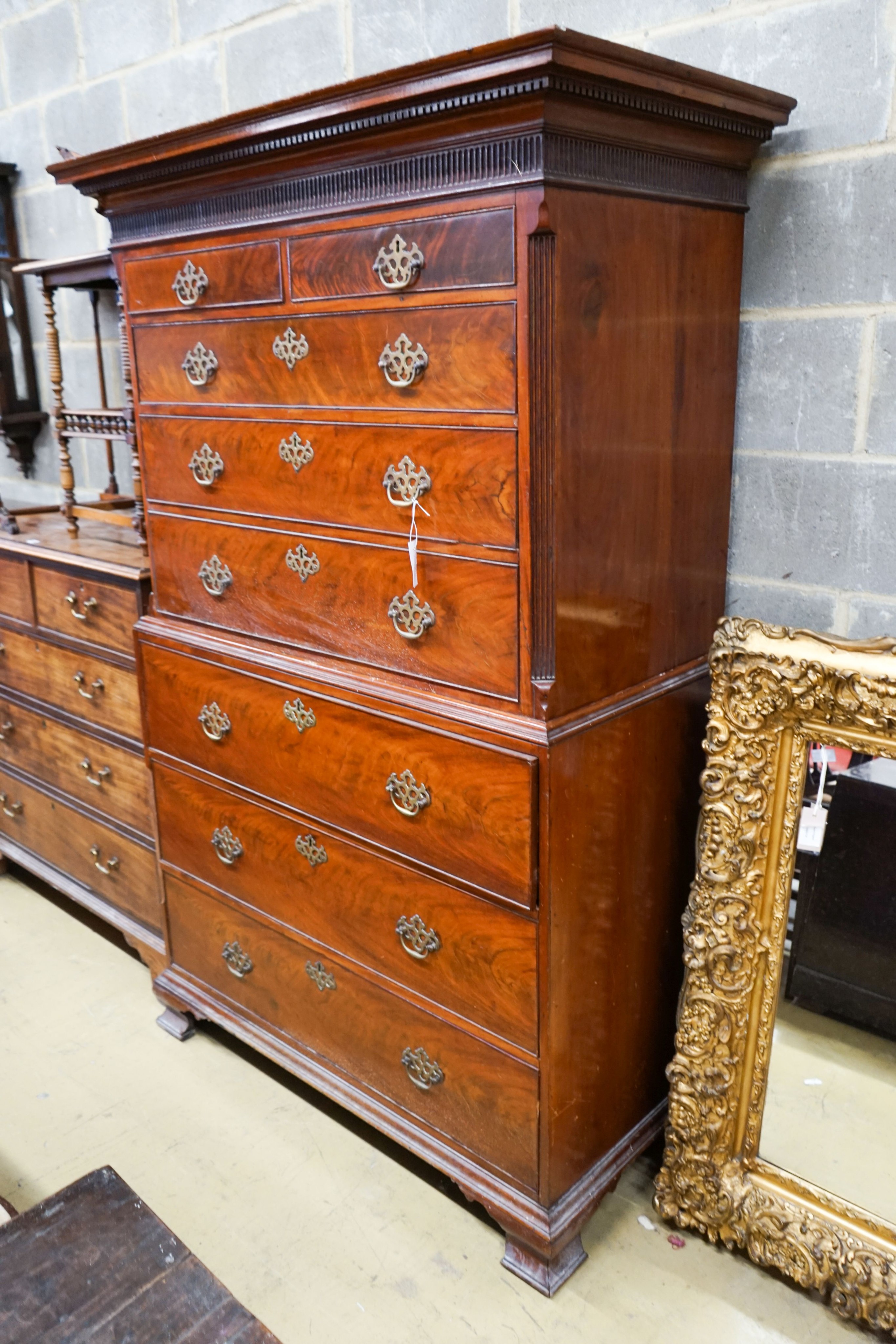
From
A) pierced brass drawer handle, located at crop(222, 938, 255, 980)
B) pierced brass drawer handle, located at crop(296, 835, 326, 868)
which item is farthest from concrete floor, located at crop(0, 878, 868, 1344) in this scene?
pierced brass drawer handle, located at crop(296, 835, 326, 868)

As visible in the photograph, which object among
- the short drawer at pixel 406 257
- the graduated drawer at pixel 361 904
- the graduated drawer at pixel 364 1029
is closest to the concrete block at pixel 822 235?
the short drawer at pixel 406 257

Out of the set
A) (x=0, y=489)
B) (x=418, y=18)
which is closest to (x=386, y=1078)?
(x=418, y=18)

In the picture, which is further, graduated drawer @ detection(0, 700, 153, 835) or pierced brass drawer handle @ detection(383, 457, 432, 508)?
graduated drawer @ detection(0, 700, 153, 835)

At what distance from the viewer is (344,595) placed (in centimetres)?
166

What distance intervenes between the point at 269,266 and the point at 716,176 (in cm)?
69

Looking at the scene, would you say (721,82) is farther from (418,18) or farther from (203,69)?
(203,69)

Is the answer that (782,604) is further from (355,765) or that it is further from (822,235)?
(355,765)

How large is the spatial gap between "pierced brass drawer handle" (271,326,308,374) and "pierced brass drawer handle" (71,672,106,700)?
1014 millimetres

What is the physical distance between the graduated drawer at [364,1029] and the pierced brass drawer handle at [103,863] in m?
0.31

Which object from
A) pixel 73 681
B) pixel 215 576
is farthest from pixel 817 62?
pixel 73 681

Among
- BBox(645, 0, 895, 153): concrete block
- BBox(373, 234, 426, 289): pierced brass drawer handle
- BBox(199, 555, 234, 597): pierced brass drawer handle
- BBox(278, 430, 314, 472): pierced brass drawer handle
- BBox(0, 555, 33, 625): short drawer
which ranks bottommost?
BBox(0, 555, 33, 625): short drawer

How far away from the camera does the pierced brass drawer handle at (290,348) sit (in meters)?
1.60

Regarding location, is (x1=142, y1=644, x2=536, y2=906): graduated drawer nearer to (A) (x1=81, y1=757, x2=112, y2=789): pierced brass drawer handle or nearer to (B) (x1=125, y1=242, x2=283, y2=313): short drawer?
(A) (x1=81, y1=757, x2=112, y2=789): pierced brass drawer handle

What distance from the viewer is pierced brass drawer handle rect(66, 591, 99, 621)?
228 centimetres
